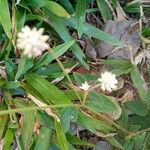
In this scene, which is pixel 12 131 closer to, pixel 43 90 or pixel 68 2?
pixel 43 90

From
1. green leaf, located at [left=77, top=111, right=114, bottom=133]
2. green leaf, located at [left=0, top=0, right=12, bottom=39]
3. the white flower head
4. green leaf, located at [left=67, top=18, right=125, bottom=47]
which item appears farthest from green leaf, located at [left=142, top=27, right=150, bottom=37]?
the white flower head

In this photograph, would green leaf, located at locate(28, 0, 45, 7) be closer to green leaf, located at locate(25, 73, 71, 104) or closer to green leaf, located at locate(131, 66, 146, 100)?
green leaf, located at locate(25, 73, 71, 104)

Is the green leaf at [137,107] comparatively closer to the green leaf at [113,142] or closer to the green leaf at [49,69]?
the green leaf at [113,142]

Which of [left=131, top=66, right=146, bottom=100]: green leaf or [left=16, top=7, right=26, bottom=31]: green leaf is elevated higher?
[left=16, top=7, right=26, bottom=31]: green leaf

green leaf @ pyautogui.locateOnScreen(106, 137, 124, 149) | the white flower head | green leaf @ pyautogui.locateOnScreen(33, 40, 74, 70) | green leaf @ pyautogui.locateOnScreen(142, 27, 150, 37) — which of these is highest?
the white flower head

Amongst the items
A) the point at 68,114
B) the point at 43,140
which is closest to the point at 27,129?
the point at 43,140

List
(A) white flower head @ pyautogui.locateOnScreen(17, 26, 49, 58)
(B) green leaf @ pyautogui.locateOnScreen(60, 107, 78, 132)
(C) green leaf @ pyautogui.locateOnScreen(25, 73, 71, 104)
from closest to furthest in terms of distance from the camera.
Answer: (A) white flower head @ pyautogui.locateOnScreen(17, 26, 49, 58)
(B) green leaf @ pyautogui.locateOnScreen(60, 107, 78, 132)
(C) green leaf @ pyautogui.locateOnScreen(25, 73, 71, 104)
